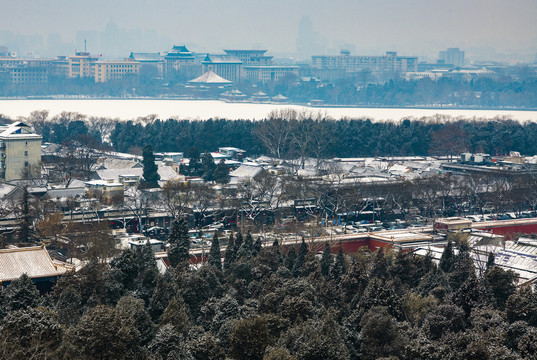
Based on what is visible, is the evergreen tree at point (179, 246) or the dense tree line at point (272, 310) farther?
the evergreen tree at point (179, 246)

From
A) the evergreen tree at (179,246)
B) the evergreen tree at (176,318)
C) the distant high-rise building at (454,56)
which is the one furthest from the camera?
the distant high-rise building at (454,56)

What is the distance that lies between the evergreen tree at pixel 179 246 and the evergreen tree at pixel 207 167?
9.83 m

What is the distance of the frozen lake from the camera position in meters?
50.6

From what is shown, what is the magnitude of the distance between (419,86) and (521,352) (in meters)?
56.3

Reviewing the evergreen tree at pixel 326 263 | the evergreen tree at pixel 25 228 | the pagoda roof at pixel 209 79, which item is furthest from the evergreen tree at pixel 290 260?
the pagoda roof at pixel 209 79

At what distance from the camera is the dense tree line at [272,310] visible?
1013cm

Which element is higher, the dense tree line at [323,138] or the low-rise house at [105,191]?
the dense tree line at [323,138]

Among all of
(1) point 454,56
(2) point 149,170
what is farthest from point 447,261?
(1) point 454,56

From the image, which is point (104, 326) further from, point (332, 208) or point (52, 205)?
point (332, 208)

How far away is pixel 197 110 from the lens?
55.2 m

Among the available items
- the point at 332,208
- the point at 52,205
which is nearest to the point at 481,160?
the point at 332,208

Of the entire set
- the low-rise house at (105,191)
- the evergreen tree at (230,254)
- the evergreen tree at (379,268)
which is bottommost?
the low-rise house at (105,191)

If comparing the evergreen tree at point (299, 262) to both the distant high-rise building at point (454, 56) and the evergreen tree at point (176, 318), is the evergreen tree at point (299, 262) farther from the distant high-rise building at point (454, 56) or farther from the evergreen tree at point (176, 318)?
the distant high-rise building at point (454, 56)

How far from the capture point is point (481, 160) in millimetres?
29062
